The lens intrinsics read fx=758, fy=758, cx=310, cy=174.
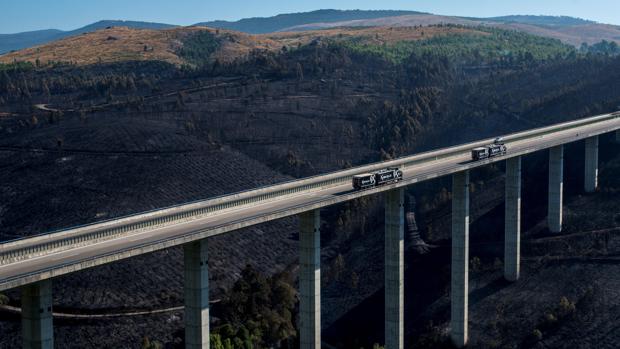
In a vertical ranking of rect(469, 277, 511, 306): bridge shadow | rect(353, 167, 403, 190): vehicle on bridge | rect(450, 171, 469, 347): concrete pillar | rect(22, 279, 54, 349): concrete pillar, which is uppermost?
rect(353, 167, 403, 190): vehicle on bridge

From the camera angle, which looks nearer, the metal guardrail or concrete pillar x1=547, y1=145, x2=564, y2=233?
the metal guardrail

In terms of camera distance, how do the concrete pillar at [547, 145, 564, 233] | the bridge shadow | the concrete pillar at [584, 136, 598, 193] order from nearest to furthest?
the bridge shadow → the concrete pillar at [547, 145, 564, 233] → the concrete pillar at [584, 136, 598, 193]

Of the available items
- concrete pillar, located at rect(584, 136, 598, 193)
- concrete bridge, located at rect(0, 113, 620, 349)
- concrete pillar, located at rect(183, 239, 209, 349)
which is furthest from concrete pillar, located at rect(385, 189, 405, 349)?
concrete pillar, located at rect(584, 136, 598, 193)

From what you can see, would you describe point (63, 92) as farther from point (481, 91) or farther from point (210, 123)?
point (481, 91)

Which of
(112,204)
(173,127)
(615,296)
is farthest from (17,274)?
(173,127)

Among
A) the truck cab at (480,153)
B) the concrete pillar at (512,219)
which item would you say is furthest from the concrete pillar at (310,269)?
the concrete pillar at (512,219)

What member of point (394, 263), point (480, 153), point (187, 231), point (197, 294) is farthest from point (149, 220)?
point (480, 153)

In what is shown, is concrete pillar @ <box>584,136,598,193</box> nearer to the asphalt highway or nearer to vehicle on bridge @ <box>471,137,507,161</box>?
vehicle on bridge @ <box>471,137,507,161</box>
